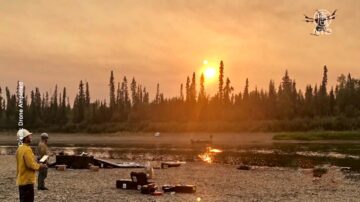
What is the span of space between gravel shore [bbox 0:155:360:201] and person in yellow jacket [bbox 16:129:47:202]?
20.5 feet

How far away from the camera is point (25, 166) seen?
581 inches

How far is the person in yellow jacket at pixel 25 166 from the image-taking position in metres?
14.5

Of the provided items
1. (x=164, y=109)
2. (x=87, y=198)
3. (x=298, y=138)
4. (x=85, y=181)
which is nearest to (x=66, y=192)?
(x=87, y=198)

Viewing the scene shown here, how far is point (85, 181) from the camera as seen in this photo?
2933 centimetres

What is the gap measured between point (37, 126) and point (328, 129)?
110165 millimetres

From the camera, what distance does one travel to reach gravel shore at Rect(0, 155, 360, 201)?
22.5 metres

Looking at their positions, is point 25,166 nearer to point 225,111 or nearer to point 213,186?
point 213,186

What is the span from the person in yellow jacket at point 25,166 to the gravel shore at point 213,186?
625cm

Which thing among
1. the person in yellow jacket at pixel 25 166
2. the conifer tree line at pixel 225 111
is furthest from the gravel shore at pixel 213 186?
the conifer tree line at pixel 225 111

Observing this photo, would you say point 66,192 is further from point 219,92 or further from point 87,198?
point 219,92

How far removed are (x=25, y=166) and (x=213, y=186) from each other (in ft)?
49.7

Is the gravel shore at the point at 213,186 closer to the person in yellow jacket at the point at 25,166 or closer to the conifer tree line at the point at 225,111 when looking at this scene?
the person in yellow jacket at the point at 25,166

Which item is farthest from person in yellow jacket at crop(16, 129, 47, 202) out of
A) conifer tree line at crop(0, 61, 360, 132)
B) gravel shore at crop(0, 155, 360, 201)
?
conifer tree line at crop(0, 61, 360, 132)

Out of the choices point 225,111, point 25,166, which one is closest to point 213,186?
point 25,166
